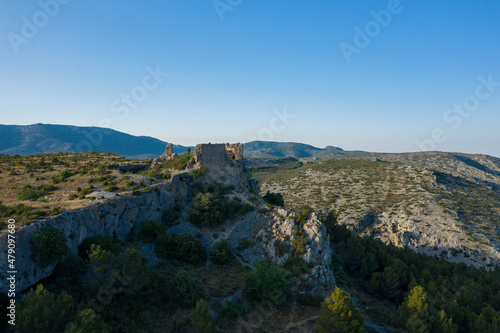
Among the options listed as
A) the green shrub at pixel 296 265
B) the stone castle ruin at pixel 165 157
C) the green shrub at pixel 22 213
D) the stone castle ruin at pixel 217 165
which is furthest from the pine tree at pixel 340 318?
the stone castle ruin at pixel 165 157

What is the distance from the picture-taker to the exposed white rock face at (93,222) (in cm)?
1688

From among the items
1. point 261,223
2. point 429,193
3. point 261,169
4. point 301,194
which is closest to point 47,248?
point 261,223

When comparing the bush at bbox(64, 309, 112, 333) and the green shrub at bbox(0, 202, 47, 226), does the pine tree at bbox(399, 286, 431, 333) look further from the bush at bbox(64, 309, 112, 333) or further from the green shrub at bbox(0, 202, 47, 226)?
the green shrub at bbox(0, 202, 47, 226)

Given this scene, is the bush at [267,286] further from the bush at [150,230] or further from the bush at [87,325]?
the bush at [87,325]

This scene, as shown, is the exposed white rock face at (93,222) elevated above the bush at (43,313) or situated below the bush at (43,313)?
above

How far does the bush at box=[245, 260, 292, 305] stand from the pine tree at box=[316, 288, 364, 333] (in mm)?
5528

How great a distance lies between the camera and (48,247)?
1830cm

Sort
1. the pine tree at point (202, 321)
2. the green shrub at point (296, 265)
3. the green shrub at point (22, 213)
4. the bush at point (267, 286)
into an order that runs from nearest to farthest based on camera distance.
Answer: the pine tree at point (202, 321) → the green shrub at point (22, 213) → the bush at point (267, 286) → the green shrub at point (296, 265)

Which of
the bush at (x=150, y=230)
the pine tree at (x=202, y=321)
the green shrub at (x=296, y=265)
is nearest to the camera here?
the pine tree at (x=202, y=321)

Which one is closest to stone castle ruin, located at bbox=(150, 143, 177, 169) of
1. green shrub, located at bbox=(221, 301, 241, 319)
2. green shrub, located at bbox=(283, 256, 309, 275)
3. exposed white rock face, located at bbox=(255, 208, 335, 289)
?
exposed white rock face, located at bbox=(255, 208, 335, 289)

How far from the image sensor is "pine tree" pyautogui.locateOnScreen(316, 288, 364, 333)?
1880cm

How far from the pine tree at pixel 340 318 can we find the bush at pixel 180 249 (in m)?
16.6

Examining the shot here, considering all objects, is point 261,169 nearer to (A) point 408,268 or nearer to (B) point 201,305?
(A) point 408,268

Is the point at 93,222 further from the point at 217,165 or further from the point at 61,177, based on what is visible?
the point at 217,165
